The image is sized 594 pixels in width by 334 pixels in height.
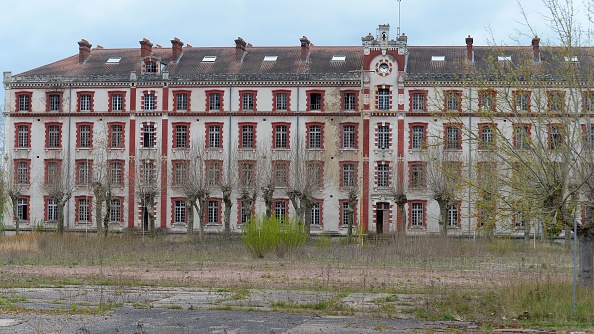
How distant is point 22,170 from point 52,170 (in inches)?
109

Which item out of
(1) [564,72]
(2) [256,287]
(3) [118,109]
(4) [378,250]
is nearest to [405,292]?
(2) [256,287]

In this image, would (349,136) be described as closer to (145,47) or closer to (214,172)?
(214,172)

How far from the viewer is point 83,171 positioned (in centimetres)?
5900

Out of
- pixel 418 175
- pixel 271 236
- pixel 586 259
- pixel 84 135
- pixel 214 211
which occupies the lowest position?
pixel 271 236

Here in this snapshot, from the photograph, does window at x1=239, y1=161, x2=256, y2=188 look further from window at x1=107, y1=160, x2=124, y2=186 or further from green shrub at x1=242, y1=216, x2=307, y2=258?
green shrub at x1=242, y1=216, x2=307, y2=258

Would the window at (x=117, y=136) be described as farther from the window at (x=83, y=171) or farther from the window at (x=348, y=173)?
the window at (x=348, y=173)

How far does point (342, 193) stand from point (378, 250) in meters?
20.3

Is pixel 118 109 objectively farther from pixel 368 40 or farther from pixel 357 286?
pixel 357 286

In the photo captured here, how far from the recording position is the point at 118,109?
2333 inches

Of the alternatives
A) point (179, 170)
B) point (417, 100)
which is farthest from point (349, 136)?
point (179, 170)

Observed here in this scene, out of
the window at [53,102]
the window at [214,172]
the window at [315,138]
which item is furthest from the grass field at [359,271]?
the window at [53,102]

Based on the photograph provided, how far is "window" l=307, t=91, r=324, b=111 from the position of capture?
188ft

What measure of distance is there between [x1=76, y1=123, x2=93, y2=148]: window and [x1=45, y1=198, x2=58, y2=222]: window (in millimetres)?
4593

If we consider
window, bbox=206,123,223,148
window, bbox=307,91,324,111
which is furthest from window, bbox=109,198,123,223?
window, bbox=307,91,324,111
